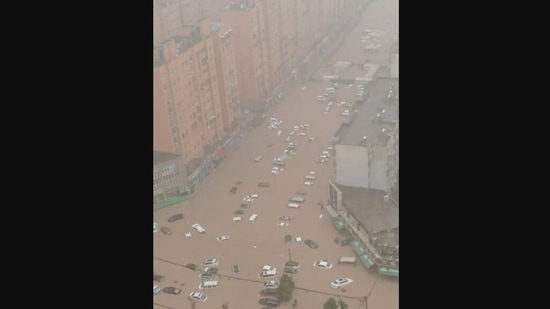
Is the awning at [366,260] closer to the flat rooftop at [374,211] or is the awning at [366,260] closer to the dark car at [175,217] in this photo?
the flat rooftop at [374,211]

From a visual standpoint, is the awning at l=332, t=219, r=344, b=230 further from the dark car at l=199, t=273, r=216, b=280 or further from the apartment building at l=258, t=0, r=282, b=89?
the apartment building at l=258, t=0, r=282, b=89

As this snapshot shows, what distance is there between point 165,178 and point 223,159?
580 mm

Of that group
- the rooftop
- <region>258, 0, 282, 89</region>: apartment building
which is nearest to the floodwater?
the rooftop

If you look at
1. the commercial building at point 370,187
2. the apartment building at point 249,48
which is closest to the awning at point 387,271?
the commercial building at point 370,187

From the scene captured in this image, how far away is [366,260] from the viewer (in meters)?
3.61

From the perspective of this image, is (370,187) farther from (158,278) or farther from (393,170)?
(158,278)

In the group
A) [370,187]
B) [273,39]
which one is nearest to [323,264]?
[370,187]

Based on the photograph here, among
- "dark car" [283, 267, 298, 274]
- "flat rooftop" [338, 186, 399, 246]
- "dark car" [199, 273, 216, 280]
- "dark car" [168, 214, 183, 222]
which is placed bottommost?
"dark car" [199, 273, 216, 280]

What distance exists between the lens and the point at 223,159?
16.1 ft

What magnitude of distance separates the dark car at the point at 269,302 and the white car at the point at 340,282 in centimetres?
32

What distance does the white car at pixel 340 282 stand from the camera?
3472 millimetres

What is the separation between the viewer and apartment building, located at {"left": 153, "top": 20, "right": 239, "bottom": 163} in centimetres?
438

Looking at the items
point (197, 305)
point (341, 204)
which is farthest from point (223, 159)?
point (197, 305)

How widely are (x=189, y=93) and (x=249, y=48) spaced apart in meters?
1.06
